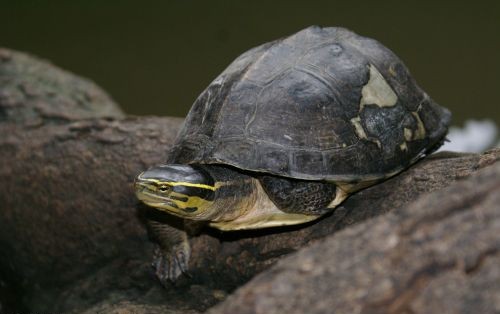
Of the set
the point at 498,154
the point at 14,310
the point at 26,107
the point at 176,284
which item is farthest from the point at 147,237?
the point at 498,154

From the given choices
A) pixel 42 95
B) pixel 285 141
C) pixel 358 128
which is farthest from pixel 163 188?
pixel 42 95

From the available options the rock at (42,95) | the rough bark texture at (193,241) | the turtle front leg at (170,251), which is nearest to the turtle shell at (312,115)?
the rough bark texture at (193,241)

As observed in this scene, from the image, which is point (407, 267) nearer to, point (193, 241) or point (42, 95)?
point (193, 241)

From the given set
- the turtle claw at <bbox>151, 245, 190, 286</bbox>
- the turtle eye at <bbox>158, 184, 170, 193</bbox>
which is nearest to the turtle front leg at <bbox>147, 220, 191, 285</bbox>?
the turtle claw at <bbox>151, 245, 190, 286</bbox>

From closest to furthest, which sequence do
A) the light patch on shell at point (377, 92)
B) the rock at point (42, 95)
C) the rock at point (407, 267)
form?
the rock at point (407, 267), the light patch on shell at point (377, 92), the rock at point (42, 95)

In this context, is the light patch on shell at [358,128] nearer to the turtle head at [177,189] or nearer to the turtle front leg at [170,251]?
the turtle head at [177,189]

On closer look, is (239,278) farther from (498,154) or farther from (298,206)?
(498,154)
